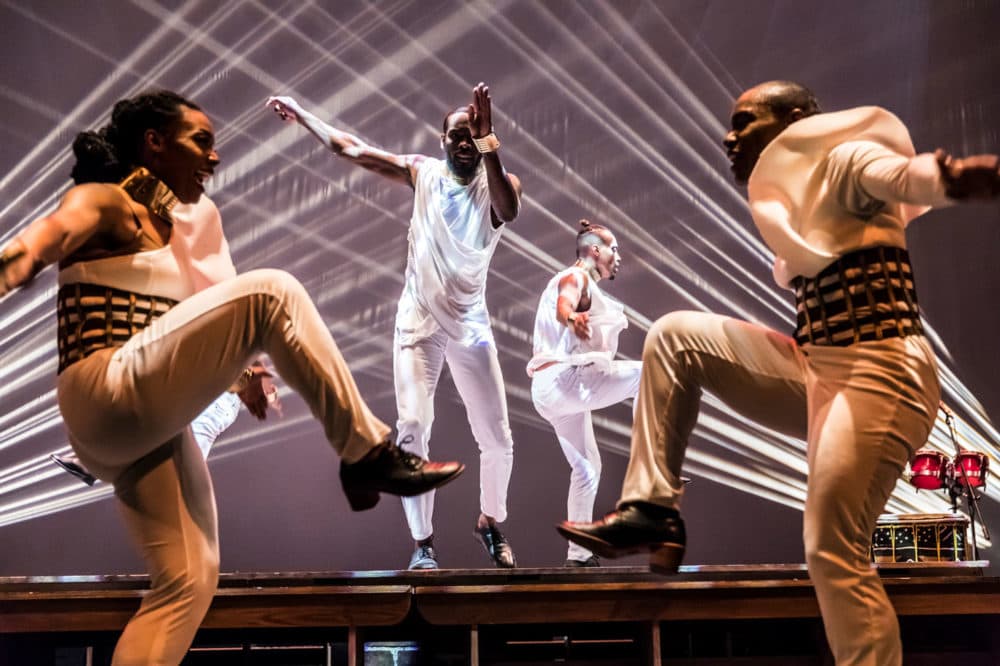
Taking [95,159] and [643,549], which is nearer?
[643,549]

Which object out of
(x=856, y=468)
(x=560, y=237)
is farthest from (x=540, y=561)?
(x=856, y=468)

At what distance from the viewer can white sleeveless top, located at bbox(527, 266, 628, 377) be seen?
5.44m

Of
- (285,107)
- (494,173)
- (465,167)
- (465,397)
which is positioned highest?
(285,107)

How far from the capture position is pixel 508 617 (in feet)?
11.3

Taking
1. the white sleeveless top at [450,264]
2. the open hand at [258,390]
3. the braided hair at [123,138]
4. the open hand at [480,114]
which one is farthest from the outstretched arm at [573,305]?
the braided hair at [123,138]

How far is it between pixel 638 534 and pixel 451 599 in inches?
43.5

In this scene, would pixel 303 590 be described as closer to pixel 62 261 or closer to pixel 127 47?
pixel 62 261

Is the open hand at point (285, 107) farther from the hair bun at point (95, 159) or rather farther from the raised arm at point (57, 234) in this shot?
the raised arm at point (57, 234)

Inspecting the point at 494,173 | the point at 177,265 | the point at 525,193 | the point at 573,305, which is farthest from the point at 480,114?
the point at 525,193

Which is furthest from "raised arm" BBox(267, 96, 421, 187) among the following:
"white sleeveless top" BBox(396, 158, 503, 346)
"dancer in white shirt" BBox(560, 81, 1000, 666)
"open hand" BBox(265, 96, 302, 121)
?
"dancer in white shirt" BBox(560, 81, 1000, 666)

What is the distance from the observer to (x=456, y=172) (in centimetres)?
483

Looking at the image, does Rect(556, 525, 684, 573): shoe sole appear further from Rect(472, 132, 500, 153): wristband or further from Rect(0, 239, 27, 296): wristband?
Rect(472, 132, 500, 153): wristband

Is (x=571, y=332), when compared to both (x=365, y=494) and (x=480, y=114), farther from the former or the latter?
(x=365, y=494)

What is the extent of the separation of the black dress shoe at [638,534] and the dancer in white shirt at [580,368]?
253 centimetres
